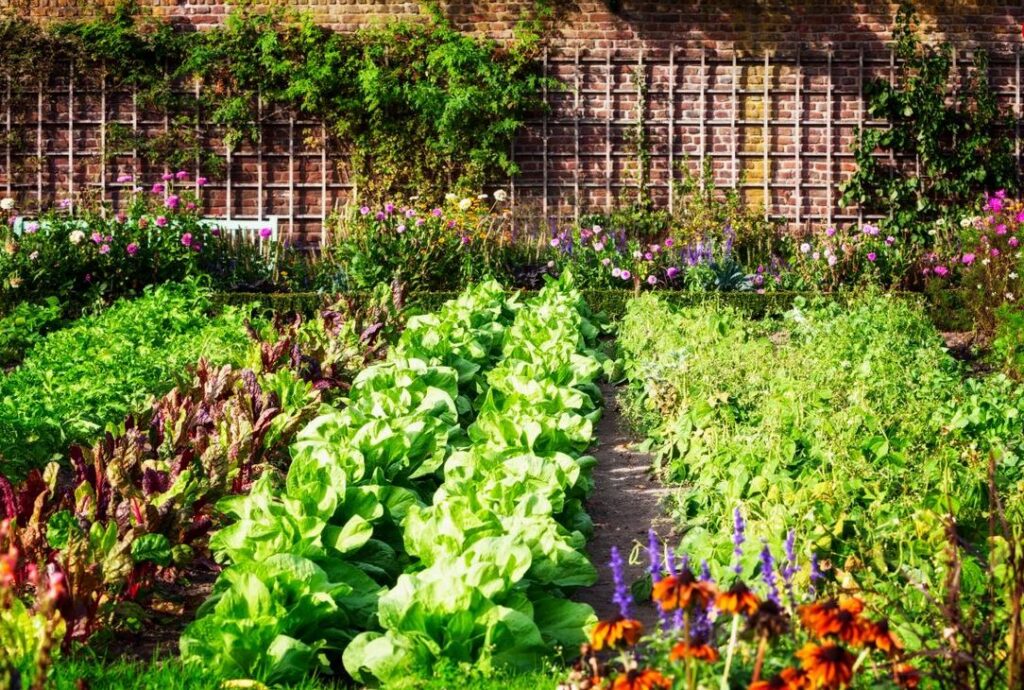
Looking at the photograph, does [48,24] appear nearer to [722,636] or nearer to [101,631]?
[101,631]

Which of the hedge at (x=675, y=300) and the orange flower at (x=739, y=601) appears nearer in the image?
the orange flower at (x=739, y=601)

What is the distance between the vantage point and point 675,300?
9562mm

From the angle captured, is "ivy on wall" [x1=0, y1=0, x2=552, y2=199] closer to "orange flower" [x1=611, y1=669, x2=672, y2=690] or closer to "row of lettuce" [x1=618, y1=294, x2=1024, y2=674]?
"row of lettuce" [x1=618, y1=294, x2=1024, y2=674]

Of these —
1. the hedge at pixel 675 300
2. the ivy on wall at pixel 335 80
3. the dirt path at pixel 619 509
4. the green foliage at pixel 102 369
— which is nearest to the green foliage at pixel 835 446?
the dirt path at pixel 619 509

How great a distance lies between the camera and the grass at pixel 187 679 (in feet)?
8.43

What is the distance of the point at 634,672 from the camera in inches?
72.6

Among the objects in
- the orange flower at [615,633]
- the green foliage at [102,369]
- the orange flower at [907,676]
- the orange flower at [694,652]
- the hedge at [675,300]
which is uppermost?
the orange flower at [615,633]

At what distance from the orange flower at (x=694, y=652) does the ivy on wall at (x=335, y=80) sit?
10.6 meters

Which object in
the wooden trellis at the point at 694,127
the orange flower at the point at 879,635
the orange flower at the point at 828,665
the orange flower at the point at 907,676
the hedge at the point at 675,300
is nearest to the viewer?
the orange flower at the point at 828,665

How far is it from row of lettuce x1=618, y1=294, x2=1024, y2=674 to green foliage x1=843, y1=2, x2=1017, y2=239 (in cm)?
645

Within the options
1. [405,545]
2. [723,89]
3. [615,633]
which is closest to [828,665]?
[615,633]

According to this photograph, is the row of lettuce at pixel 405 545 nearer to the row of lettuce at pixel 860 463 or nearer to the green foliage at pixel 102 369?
the row of lettuce at pixel 860 463

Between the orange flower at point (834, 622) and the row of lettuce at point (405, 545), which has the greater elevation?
the orange flower at point (834, 622)

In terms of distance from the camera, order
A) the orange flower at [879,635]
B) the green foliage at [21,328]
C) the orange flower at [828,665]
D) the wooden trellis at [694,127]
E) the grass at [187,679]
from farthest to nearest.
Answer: the wooden trellis at [694,127]
the green foliage at [21,328]
the grass at [187,679]
the orange flower at [879,635]
the orange flower at [828,665]
